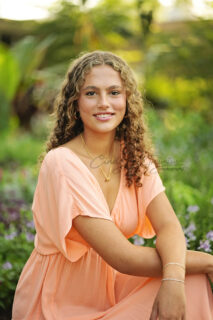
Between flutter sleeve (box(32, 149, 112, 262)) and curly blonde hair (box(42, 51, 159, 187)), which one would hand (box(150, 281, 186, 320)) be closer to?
flutter sleeve (box(32, 149, 112, 262))

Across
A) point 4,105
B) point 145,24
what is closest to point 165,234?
point 4,105

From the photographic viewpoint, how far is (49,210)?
6.29 feet

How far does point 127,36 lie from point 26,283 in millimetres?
10974

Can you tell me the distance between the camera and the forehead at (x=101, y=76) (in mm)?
2023

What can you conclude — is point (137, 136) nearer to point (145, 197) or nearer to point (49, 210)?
point (145, 197)

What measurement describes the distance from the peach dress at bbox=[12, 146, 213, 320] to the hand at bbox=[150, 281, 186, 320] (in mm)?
99

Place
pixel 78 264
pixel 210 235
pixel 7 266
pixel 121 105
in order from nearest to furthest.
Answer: pixel 78 264
pixel 121 105
pixel 210 235
pixel 7 266

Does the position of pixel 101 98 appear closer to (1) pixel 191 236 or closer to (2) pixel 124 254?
(2) pixel 124 254

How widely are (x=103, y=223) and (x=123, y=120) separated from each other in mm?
676

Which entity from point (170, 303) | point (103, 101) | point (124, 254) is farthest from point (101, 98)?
point (170, 303)

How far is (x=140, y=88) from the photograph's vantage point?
2.88m

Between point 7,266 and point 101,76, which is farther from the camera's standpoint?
point 7,266

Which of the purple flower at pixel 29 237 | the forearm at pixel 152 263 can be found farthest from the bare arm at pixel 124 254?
the purple flower at pixel 29 237

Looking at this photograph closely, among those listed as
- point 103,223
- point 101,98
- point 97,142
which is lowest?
point 103,223
